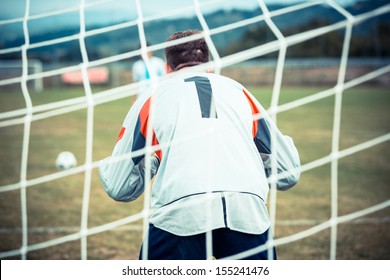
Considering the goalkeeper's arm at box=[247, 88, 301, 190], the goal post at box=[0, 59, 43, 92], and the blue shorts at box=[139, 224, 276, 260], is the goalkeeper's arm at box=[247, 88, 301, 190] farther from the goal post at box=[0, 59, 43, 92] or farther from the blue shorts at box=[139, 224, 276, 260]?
the goal post at box=[0, 59, 43, 92]

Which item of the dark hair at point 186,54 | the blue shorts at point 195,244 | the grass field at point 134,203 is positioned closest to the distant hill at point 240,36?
the grass field at point 134,203

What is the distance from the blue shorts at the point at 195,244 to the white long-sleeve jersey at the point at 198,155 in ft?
0.11

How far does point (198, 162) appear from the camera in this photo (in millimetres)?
1623

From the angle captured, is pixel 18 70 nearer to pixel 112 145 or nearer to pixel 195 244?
pixel 112 145

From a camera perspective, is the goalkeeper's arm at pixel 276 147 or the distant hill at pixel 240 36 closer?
the goalkeeper's arm at pixel 276 147

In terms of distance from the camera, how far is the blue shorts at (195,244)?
5.53 feet

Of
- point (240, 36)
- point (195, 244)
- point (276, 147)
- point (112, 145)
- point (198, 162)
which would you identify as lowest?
point (195, 244)

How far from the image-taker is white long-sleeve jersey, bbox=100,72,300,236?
162 centimetres

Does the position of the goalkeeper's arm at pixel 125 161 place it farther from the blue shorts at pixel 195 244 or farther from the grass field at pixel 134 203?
the grass field at pixel 134 203

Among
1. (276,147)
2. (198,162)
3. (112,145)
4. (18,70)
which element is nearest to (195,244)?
(198,162)

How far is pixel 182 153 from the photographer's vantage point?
5.32 feet

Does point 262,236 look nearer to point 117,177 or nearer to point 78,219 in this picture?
point 117,177

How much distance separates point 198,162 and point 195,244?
12.0 inches
